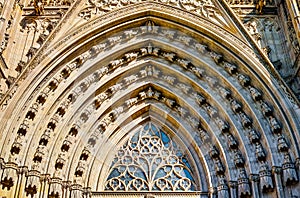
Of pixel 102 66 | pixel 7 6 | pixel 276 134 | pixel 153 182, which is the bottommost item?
pixel 153 182

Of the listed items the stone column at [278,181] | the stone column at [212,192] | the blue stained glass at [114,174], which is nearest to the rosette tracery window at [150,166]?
the blue stained glass at [114,174]

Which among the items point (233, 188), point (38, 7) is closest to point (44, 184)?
point (233, 188)

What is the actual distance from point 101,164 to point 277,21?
618 cm

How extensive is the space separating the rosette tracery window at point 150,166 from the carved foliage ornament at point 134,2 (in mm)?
3534

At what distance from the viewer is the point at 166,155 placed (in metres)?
12.2

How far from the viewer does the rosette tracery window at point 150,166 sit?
11648 mm

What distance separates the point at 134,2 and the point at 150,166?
456 cm

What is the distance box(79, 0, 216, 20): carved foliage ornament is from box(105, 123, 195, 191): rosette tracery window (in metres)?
3.53

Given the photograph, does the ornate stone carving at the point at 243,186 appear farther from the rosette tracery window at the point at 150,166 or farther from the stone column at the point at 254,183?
the rosette tracery window at the point at 150,166

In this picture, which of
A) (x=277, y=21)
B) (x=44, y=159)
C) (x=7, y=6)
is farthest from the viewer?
(x=277, y=21)

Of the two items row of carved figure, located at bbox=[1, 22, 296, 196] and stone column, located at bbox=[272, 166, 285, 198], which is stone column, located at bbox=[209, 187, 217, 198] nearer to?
row of carved figure, located at bbox=[1, 22, 296, 196]

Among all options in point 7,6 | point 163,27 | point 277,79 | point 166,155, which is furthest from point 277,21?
point 7,6

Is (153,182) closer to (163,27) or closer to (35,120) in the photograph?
(35,120)

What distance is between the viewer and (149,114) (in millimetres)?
12938
